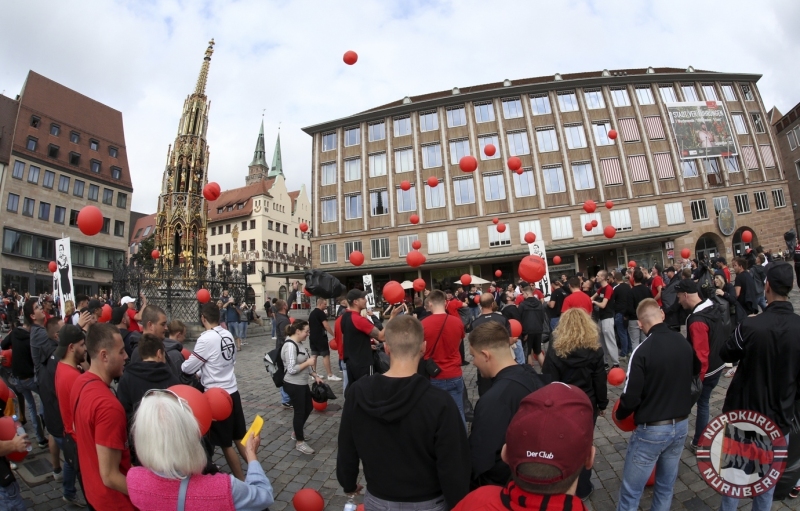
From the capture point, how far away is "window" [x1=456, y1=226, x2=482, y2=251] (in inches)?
1340

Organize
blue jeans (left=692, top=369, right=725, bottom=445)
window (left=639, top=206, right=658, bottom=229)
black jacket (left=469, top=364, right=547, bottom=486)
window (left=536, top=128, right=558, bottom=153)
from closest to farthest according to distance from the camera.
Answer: black jacket (left=469, top=364, right=547, bottom=486) < blue jeans (left=692, top=369, right=725, bottom=445) < window (left=639, top=206, right=658, bottom=229) < window (left=536, top=128, right=558, bottom=153)

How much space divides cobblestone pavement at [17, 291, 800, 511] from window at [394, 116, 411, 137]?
106 ft

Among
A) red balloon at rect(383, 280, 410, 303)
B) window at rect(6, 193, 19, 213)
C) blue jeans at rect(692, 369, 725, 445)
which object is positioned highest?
window at rect(6, 193, 19, 213)

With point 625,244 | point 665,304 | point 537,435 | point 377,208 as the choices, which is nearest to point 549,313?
point 665,304

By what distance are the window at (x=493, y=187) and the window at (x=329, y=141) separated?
14060 mm

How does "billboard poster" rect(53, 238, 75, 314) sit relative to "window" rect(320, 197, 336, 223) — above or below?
below

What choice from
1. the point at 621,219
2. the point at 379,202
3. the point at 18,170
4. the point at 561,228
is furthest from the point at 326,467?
the point at 18,170

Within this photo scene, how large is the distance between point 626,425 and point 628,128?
37305 mm

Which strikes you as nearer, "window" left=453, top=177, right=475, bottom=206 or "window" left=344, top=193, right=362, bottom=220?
"window" left=453, top=177, right=475, bottom=206

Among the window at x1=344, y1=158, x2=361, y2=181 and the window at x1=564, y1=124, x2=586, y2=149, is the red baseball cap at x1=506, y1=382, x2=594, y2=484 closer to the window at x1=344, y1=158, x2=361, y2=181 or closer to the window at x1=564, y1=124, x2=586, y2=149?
the window at x1=564, y1=124, x2=586, y2=149

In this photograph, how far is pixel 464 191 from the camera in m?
34.9

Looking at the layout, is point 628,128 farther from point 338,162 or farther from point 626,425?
point 626,425

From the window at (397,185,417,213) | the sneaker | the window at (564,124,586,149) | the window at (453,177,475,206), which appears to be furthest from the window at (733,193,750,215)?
the sneaker

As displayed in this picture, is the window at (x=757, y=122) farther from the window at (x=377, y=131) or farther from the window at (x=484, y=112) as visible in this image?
the window at (x=377, y=131)
